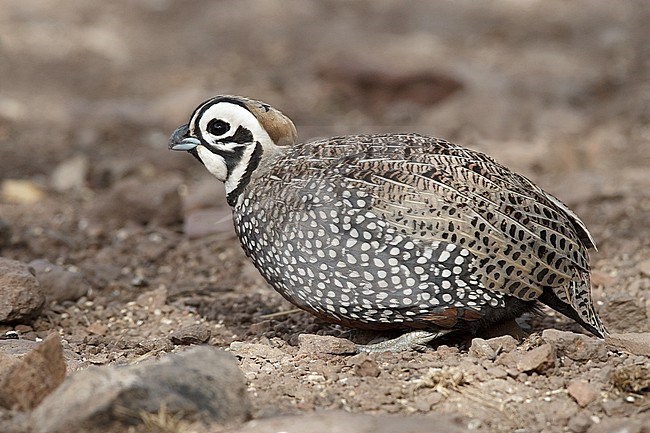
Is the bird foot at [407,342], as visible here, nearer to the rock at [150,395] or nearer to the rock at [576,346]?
the rock at [576,346]

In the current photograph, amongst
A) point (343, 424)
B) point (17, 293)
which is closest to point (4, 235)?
point (17, 293)

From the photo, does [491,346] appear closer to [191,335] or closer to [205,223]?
[191,335]

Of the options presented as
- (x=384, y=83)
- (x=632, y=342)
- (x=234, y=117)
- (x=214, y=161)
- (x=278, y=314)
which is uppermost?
(x=384, y=83)

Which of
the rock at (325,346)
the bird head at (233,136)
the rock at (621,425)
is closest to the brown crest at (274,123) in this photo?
the bird head at (233,136)

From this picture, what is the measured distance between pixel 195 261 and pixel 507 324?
2.57 m

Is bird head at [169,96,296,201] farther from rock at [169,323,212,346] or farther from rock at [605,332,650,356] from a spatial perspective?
rock at [605,332,650,356]

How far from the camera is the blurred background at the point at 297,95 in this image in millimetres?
7477

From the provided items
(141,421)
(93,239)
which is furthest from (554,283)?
(93,239)

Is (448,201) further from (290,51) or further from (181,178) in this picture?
(290,51)

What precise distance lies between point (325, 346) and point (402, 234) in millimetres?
697

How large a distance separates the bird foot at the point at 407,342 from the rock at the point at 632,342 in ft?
2.76

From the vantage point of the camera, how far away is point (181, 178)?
8.90 meters

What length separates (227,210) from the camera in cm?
763

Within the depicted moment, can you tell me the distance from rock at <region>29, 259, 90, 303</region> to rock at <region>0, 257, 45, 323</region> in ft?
1.37
